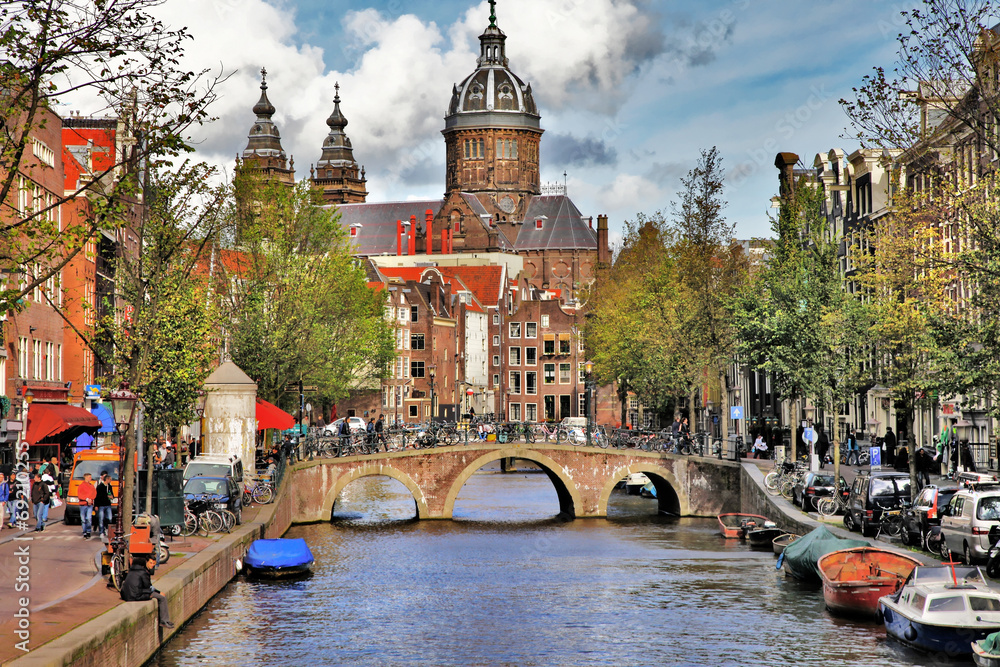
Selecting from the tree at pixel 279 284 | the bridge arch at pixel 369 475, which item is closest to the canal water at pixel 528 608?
the bridge arch at pixel 369 475

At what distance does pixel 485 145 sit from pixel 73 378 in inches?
5218

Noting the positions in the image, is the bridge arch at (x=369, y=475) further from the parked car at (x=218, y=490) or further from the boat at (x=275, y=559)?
the boat at (x=275, y=559)

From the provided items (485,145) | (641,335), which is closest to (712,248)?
(641,335)

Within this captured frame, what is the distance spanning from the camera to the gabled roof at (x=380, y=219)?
18538cm

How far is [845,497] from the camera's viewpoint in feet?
143

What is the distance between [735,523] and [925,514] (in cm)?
1733

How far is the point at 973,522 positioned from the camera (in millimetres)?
30766

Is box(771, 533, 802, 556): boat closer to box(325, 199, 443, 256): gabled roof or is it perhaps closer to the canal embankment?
the canal embankment

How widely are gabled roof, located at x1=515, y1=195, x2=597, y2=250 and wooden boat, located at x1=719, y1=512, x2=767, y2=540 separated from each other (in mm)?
127590

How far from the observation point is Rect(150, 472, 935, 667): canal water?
28.2 m

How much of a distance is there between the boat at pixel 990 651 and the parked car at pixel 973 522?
6.49 m

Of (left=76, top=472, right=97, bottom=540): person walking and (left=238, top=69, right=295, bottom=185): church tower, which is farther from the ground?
(left=238, top=69, right=295, bottom=185): church tower

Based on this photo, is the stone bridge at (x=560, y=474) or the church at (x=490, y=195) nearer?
the stone bridge at (x=560, y=474)

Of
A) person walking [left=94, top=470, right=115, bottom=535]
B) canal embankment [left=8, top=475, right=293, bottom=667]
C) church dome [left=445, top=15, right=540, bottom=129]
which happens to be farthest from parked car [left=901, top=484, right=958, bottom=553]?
church dome [left=445, top=15, right=540, bottom=129]
